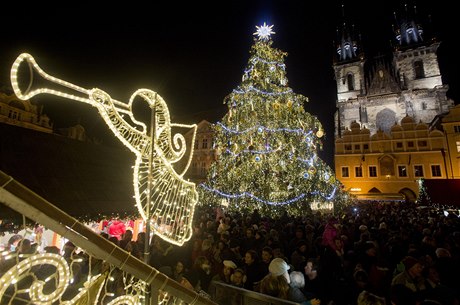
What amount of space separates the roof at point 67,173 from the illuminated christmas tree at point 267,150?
6731mm

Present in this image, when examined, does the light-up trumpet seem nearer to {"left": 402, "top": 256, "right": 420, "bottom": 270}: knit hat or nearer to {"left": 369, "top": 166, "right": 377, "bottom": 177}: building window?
{"left": 402, "top": 256, "right": 420, "bottom": 270}: knit hat

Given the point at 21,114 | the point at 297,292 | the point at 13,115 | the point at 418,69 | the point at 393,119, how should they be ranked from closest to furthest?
the point at 297,292, the point at 13,115, the point at 21,114, the point at 393,119, the point at 418,69

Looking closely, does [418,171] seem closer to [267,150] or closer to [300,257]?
[267,150]

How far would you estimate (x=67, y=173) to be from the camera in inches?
314

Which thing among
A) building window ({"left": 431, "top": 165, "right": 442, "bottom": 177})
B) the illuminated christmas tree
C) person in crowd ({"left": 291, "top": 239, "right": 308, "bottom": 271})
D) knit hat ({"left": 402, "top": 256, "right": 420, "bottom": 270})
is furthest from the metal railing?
building window ({"left": 431, "top": 165, "right": 442, "bottom": 177})

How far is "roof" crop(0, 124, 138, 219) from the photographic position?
269 inches

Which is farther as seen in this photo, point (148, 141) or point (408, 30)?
point (408, 30)

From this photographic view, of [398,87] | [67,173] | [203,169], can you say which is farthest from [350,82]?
[67,173]

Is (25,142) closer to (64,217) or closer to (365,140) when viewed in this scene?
(64,217)

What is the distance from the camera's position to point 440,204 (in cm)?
1698

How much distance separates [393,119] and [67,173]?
49304 mm

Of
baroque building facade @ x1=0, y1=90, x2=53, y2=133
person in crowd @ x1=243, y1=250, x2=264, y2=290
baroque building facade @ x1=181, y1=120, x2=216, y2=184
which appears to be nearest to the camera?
person in crowd @ x1=243, y1=250, x2=264, y2=290

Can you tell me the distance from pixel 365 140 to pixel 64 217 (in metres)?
39.4

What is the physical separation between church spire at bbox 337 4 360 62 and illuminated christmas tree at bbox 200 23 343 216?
4530 cm
